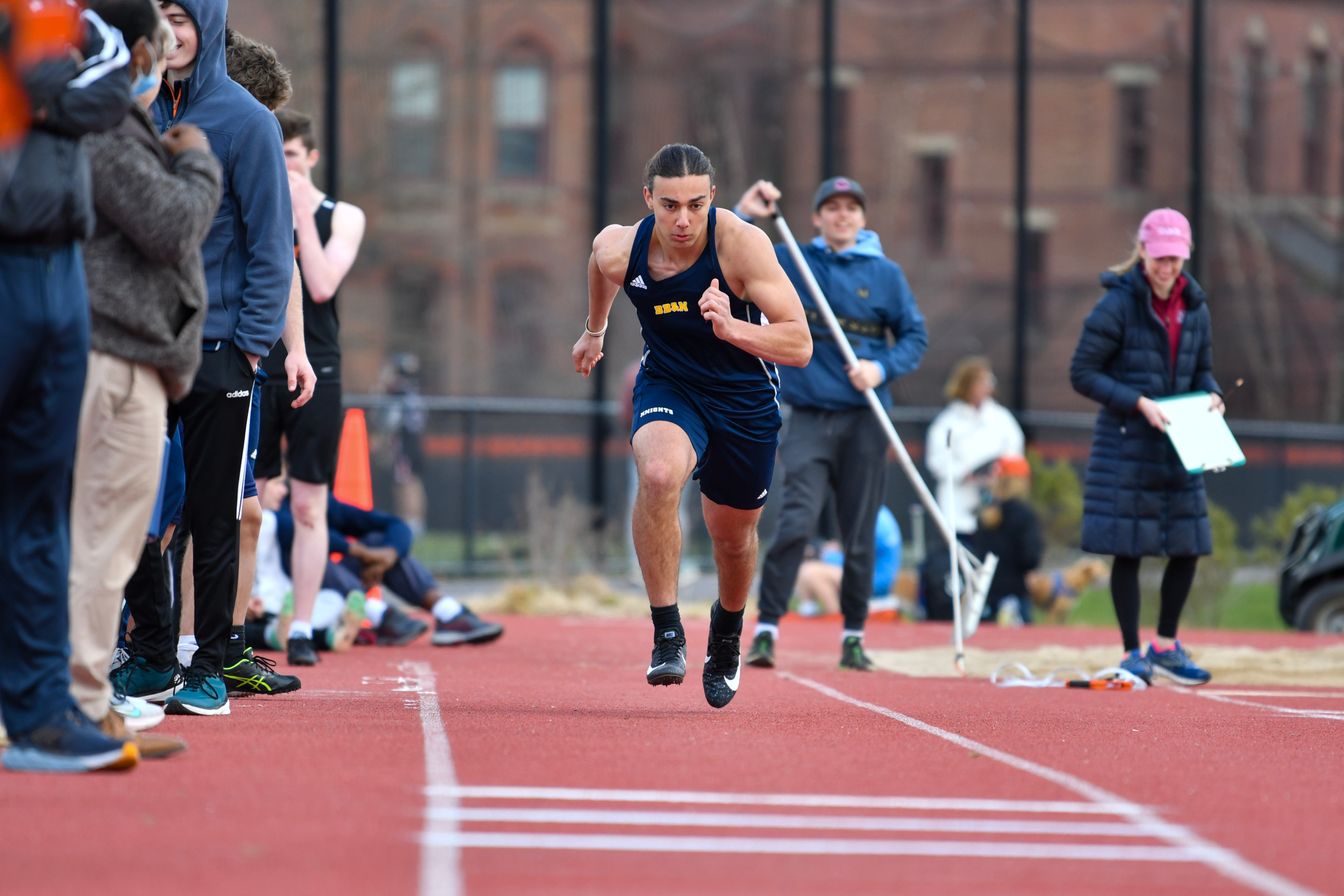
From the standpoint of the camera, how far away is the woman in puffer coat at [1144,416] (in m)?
10.0

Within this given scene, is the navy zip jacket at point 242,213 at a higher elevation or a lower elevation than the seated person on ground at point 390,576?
higher

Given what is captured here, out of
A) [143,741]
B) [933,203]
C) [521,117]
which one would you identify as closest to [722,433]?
[143,741]

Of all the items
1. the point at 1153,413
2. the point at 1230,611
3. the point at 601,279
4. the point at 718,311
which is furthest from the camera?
the point at 1230,611

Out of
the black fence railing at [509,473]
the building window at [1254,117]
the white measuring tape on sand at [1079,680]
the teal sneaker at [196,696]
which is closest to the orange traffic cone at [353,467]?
the white measuring tape on sand at [1079,680]

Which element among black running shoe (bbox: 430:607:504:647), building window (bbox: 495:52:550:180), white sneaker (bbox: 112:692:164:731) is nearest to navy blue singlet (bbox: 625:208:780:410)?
white sneaker (bbox: 112:692:164:731)

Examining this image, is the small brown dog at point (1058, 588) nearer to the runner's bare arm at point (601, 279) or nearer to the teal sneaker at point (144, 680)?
the runner's bare arm at point (601, 279)

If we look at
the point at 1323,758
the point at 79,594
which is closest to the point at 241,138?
the point at 79,594

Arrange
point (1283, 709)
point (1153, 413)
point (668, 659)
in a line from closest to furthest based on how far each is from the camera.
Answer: point (668, 659), point (1283, 709), point (1153, 413)

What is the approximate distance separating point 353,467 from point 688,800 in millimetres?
7167

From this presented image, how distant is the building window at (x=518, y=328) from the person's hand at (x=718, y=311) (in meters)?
11.8

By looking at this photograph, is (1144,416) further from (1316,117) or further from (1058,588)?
(1316,117)

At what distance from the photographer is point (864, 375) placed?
33.9ft

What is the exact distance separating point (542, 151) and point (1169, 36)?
6.96 meters

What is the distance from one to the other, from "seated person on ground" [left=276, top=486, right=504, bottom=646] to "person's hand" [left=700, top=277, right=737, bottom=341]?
4.38 metres
